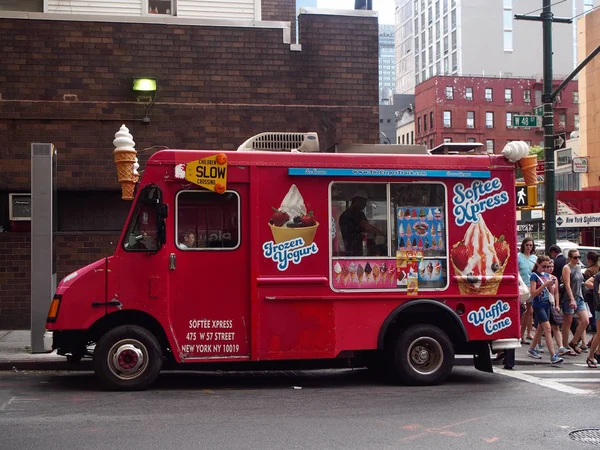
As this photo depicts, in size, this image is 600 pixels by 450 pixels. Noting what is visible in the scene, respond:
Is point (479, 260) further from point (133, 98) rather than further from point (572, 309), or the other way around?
point (133, 98)

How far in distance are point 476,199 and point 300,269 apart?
236 cm

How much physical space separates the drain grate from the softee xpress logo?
2409 millimetres

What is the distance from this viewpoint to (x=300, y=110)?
49.5 feet

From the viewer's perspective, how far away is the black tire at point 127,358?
8.74 m

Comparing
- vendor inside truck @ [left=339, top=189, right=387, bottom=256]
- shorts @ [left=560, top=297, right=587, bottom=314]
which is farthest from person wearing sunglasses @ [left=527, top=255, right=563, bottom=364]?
vendor inside truck @ [left=339, top=189, right=387, bottom=256]

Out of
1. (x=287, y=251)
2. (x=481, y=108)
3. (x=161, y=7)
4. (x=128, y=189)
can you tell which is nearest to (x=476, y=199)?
(x=287, y=251)

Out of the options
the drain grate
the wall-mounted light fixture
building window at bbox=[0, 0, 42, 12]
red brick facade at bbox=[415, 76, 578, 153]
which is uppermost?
red brick facade at bbox=[415, 76, 578, 153]

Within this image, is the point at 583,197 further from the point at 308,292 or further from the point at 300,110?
the point at 308,292

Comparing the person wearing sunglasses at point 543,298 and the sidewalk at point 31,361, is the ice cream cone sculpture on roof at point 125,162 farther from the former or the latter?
the person wearing sunglasses at point 543,298

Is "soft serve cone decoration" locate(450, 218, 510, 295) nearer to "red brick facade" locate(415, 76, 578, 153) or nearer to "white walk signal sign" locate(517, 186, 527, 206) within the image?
"white walk signal sign" locate(517, 186, 527, 206)

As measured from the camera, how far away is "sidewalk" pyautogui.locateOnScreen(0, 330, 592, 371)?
10656mm

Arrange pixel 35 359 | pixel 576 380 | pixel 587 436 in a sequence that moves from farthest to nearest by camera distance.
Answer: pixel 35 359
pixel 576 380
pixel 587 436

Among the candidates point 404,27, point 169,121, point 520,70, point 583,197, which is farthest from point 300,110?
point 404,27

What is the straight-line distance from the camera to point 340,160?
9.25m
